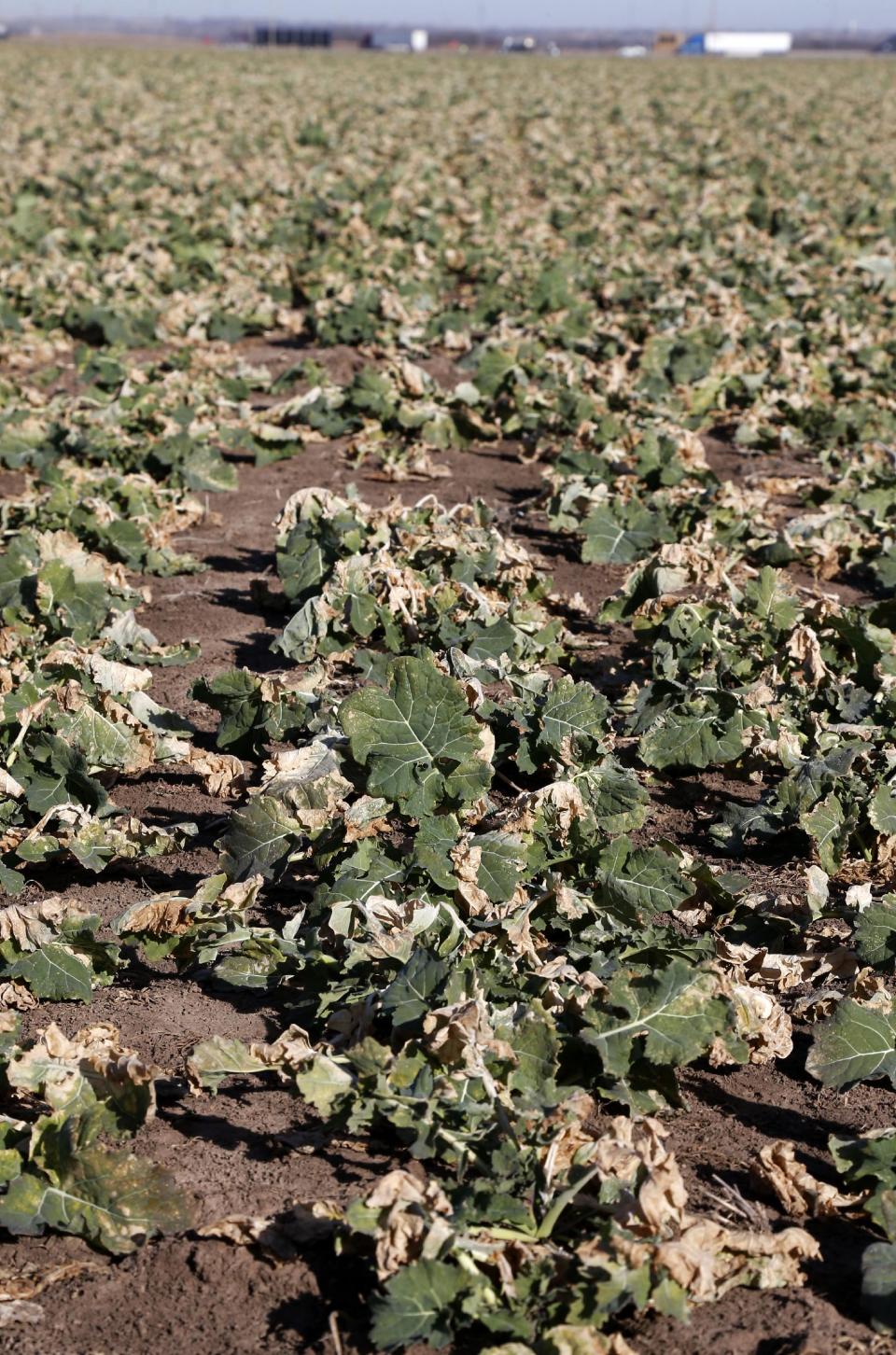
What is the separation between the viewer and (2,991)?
402 cm

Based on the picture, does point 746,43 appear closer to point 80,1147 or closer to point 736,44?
point 736,44

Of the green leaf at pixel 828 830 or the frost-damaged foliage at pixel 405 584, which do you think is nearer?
the green leaf at pixel 828 830

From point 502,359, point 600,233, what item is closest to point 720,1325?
point 502,359

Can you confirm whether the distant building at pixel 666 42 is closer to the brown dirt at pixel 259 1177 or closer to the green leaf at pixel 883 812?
the green leaf at pixel 883 812

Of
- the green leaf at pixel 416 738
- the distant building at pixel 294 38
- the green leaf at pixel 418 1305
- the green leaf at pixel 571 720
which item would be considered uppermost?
the distant building at pixel 294 38

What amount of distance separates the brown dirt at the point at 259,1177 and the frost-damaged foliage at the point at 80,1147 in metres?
0.07

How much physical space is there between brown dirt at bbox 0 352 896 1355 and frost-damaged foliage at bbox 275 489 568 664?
1.05m

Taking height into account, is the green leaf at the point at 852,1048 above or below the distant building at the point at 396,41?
below

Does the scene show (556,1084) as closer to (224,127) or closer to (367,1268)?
(367,1268)

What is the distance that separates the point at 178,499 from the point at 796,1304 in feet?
19.5

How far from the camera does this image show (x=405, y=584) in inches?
250

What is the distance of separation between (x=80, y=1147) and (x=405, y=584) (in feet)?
11.1

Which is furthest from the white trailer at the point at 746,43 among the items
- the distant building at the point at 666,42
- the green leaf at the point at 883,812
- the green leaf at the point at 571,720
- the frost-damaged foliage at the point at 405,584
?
the green leaf at the point at 883,812

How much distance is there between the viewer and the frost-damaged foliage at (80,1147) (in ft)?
10.5
